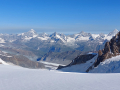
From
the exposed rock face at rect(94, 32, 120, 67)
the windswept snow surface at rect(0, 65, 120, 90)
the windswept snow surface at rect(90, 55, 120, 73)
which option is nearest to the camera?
the windswept snow surface at rect(0, 65, 120, 90)

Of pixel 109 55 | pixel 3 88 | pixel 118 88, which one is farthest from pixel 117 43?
pixel 3 88

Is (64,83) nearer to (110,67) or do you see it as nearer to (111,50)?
(110,67)

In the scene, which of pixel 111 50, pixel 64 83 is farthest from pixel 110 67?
pixel 64 83

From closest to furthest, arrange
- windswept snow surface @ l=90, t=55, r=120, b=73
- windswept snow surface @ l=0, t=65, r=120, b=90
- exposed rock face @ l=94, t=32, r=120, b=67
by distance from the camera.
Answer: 1. windswept snow surface @ l=0, t=65, r=120, b=90
2. windswept snow surface @ l=90, t=55, r=120, b=73
3. exposed rock face @ l=94, t=32, r=120, b=67

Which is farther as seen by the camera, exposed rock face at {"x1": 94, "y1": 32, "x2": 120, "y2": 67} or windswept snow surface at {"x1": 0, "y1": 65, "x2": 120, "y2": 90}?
exposed rock face at {"x1": 94, "y1": 32, "x2": 120, "y2": 67}

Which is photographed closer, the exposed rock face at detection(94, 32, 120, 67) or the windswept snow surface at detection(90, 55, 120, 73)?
the windswept snow surface at detection(90, 55, 120, 73)

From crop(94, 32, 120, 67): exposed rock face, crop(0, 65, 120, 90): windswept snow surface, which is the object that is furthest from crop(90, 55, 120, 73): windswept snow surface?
crop(0, 65, 120, 90): windswept snow surface

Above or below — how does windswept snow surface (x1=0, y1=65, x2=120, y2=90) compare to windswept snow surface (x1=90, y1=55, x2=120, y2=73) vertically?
above

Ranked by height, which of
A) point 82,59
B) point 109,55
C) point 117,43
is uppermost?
point 117,43

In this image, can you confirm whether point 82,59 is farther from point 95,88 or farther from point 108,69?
point 95,88

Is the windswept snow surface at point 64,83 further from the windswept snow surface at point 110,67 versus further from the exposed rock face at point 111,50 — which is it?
the exposed rock face at point 111,50

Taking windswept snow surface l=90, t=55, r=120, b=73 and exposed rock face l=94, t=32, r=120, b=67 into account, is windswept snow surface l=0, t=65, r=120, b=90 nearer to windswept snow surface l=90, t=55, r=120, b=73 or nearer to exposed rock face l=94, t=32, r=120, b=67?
windswept snow surface l=90, t=55, r=120, b=73
